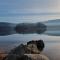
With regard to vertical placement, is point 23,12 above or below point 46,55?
above

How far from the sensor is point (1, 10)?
1162mm

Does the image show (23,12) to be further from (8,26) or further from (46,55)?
(46,55)

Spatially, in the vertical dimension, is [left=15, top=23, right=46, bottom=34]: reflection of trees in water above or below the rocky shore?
above

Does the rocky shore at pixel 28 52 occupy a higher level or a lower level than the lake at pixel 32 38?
lower

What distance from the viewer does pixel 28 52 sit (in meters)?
1.14

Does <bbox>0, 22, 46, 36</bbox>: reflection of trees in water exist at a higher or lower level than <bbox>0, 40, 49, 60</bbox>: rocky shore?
higher

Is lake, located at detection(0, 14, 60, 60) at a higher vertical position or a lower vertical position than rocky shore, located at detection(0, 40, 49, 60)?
higher

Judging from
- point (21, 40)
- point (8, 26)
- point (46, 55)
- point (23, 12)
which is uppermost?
point (23, 12)

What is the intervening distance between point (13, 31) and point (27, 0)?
0.87ft

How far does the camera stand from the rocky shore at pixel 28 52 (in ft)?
3.72

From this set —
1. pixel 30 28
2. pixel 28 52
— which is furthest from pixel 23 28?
pixel 28 52

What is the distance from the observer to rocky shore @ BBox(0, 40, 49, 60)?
113cm

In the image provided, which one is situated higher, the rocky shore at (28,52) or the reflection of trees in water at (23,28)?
the reflection of trees in water at (23,28)

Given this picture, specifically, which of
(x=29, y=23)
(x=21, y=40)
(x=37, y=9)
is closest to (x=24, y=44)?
(x=21, y=40)
